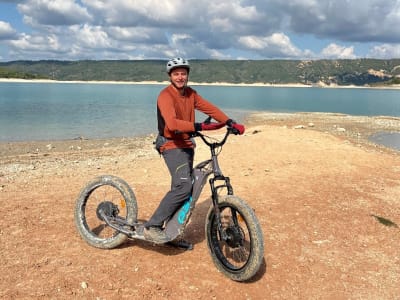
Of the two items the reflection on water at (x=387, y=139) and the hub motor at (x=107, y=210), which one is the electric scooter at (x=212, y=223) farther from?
the reflection on water at (x=387, y=139)

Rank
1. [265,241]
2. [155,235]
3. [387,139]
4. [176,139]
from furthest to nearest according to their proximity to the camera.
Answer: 1. [387,139]
2. [265,241]
3. [155,235]
4. [176,139]

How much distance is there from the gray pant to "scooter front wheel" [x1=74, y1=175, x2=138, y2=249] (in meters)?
0.77

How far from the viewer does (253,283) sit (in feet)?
17.1

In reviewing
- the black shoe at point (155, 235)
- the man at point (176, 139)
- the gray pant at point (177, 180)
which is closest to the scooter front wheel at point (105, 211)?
the black shoe at point (155, 235)

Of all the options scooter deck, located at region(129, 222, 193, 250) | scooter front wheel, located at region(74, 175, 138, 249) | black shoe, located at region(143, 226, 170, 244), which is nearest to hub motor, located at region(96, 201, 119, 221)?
scooter front wheel, located at region(74, 175, 138, 249)

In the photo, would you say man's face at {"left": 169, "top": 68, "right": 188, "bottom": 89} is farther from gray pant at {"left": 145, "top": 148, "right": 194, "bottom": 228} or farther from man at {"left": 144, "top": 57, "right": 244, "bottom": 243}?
gray pant at {"left": 145, "top": 148, "right": 194, "bottom": 228}

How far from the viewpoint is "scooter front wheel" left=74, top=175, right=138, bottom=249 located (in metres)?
6.07

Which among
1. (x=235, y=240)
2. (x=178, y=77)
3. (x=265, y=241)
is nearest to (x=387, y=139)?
(x=265, y=241)

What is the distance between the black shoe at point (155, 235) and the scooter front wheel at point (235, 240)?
66 centimetres

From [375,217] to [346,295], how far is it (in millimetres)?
3435

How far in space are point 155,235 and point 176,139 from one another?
1464 millimetres

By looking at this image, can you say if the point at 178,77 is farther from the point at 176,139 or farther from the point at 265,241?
the point at 265,241

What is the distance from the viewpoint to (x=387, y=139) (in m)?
28.1

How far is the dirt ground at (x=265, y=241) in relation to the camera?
5.07 m
